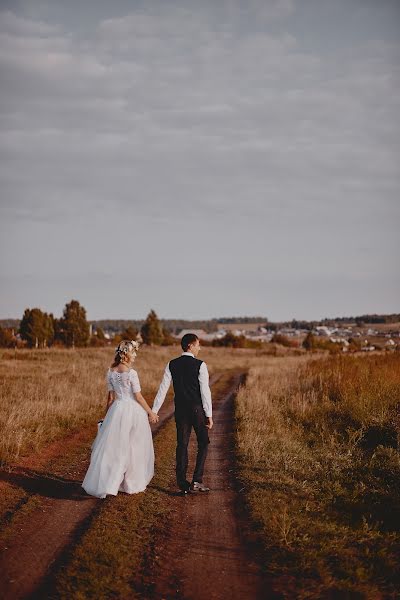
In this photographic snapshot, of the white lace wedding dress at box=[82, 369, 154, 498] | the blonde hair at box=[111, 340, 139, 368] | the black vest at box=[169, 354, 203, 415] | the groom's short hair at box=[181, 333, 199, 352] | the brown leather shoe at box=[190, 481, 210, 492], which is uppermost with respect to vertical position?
the groom's short hair at box=[181, 333, 199, 352]

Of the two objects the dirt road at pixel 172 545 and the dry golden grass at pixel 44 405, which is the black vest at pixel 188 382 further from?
the dry golden grass at pixel 44 405

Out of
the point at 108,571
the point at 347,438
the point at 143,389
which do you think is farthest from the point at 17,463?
the point at 143,389

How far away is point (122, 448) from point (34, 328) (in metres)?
55.9

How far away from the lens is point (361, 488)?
856cm

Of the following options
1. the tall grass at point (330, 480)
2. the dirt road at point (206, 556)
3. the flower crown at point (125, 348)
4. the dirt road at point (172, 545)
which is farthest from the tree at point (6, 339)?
the dirt road at point (206, 556)

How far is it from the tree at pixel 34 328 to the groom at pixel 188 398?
180 feet

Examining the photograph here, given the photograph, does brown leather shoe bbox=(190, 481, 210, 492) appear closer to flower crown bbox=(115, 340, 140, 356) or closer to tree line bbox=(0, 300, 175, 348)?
flower crown bbox=(115, 340, 140, 356)

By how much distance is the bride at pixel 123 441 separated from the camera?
Answer: 26.0 feet

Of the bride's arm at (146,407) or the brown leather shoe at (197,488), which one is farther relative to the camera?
the brown leather shoe at (197,488)

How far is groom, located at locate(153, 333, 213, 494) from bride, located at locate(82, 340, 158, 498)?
38 centimetres

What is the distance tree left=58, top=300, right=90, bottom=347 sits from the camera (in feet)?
210

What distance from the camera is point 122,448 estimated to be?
8047 millimetres

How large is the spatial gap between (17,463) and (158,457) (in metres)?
2.74

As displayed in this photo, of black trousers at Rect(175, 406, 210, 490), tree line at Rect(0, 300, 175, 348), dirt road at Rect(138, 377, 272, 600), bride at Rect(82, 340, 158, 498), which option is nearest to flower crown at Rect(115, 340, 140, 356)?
bride at Rect(82, 340, 158, 498)
